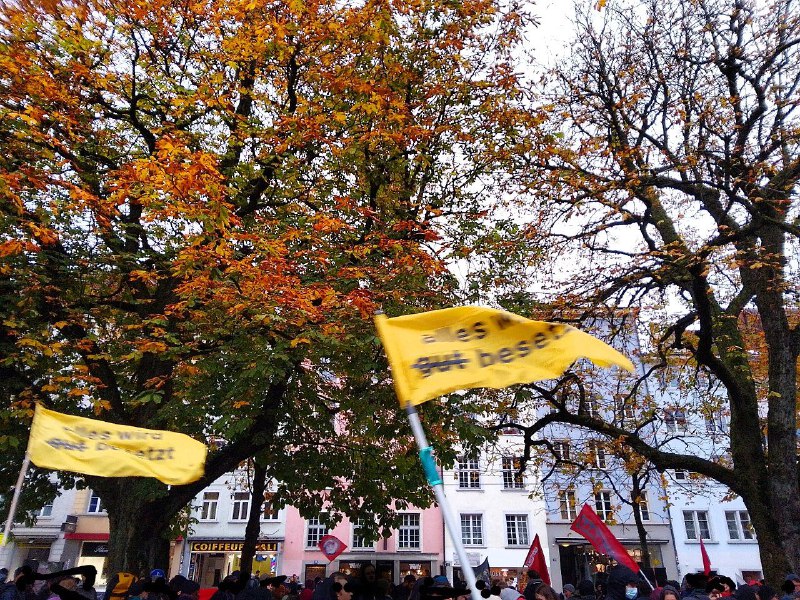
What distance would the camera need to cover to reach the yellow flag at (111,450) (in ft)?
18.4

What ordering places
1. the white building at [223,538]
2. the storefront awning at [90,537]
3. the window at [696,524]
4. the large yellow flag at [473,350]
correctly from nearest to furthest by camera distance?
the large yellow flag at [473,350] < the storefront awning at [90,537] < the white building at [223,538] < the window at [696,524]

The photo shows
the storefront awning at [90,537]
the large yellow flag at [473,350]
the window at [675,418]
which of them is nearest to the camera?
the large yellow flag at [473,350]

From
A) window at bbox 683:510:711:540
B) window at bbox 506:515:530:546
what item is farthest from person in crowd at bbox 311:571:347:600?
window at bbox 683:510:711:540

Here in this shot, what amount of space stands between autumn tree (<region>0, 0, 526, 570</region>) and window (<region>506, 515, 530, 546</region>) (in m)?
22.9

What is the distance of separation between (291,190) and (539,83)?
22.1ft

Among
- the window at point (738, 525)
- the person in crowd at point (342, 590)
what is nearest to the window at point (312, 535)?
the window at point (738, 525)

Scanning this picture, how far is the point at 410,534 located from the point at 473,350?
3382cm

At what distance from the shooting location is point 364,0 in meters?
12.2

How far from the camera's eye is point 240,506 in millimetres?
34688

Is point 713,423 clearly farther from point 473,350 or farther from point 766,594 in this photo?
point 473,350

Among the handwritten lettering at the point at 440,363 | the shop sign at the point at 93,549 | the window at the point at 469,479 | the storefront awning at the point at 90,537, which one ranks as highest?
the window at the point at 469,479

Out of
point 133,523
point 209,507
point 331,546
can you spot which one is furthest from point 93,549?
point 133,523

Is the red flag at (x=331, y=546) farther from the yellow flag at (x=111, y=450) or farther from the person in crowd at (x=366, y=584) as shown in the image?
the yellow flag at (x=111, y=450)

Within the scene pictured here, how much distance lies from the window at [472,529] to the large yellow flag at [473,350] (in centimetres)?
3218
